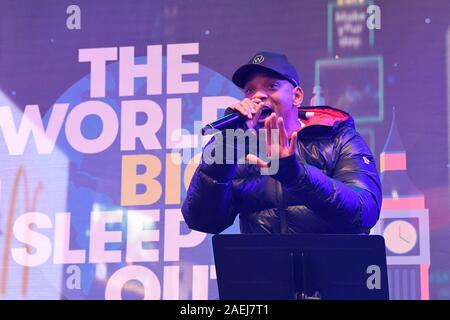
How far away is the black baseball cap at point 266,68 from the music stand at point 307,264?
573 millimetres

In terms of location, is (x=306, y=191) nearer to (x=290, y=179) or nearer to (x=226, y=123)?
(x=290, y=179)

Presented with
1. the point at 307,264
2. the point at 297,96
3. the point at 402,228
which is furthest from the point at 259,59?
the point at 402,228

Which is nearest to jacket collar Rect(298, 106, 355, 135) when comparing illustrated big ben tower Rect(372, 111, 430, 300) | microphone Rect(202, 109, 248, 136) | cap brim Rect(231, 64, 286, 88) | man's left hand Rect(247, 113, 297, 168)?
cap brim Rect(231, 64, 286, 88)

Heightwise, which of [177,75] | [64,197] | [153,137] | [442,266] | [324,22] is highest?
[324,22]

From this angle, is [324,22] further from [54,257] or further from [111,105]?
[54,257]

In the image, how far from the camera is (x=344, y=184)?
6.61 feet

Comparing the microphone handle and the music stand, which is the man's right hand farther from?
the music stand

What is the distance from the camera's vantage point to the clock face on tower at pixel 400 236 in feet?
11.1

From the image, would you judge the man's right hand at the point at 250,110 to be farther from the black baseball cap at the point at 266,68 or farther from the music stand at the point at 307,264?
the music stand at the point at 307,264

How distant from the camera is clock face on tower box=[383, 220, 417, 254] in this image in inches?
133

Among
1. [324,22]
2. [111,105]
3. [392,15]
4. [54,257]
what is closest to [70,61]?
[111,105]

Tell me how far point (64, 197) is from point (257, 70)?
175 centimetres

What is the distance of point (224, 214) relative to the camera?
2.08m

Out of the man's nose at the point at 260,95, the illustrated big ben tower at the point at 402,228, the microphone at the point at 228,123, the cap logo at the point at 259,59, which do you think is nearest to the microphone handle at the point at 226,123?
the microphone at the point at 228,123
